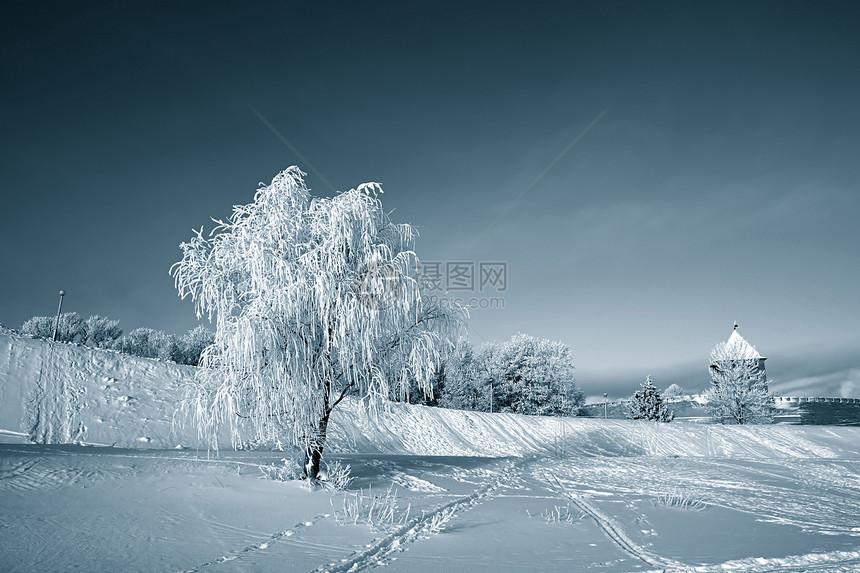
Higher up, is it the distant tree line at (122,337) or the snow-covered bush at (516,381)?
the distant tree line at (122,337)

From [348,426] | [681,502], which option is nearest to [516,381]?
[348,426]

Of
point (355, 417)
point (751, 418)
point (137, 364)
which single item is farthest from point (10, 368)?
point (751, 418)

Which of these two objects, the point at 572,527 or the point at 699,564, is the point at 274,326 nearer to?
the point at 572,527

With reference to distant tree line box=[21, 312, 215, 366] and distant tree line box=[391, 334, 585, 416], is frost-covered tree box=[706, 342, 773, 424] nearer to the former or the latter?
distant tree line box=[391, 334, 585, 416]

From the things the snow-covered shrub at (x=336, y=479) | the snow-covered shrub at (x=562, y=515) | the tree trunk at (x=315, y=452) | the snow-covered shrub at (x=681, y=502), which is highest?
the tree trunk at (x=315, y=452)

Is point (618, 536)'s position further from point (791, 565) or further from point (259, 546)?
point (259, 546)

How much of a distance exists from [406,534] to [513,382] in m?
49.8

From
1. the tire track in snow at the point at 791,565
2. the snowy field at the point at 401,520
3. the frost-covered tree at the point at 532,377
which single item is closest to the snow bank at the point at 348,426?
the snowy field at the point at 401,520

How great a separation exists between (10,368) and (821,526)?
85.2 feet

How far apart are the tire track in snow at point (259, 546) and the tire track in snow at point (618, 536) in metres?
4.55

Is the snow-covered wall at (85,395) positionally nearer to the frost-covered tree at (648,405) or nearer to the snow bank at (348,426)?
the snow bank at (348,426)

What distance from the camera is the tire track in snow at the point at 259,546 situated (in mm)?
5606

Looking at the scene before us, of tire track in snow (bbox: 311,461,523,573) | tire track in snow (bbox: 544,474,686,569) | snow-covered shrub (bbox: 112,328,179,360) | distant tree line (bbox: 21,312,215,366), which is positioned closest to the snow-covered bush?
distant tree line (bbox: 21,312,215,366)

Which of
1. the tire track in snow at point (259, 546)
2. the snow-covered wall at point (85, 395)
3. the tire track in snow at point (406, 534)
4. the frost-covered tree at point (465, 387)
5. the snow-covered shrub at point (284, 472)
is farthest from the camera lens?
the frost-covered tree at point (465, 387)
